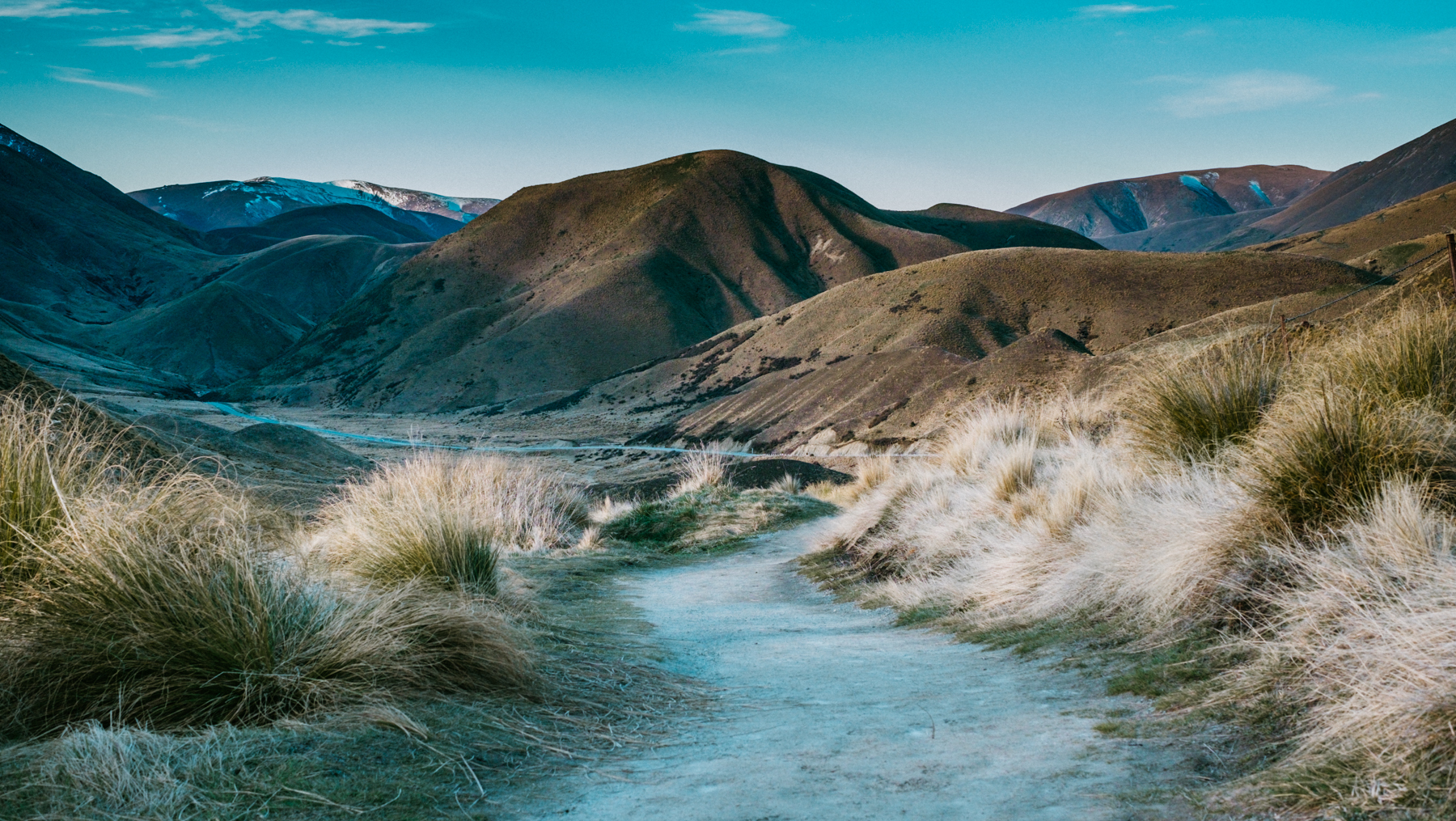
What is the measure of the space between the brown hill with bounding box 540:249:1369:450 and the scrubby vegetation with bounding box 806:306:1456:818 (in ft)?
77.9

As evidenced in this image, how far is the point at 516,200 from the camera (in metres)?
127

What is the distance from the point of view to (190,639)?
3.75m

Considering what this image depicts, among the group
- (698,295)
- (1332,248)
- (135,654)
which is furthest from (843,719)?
(1332,248)

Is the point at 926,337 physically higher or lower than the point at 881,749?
higher

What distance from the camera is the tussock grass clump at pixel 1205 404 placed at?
7023 mm

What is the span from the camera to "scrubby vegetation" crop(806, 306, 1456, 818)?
277 cm

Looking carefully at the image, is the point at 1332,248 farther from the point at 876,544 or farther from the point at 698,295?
the point at 876,544

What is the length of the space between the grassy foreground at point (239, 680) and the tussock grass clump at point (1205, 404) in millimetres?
4521

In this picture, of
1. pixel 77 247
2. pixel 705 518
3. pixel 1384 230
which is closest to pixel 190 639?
pixel 705 518

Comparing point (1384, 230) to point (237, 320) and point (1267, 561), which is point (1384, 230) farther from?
point (237, 320)

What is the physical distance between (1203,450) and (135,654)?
21.0ft

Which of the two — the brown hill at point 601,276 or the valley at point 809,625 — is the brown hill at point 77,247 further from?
the valley at point 809,625

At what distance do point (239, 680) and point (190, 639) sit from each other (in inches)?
10.0

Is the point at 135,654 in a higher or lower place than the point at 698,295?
lower
